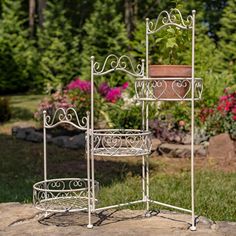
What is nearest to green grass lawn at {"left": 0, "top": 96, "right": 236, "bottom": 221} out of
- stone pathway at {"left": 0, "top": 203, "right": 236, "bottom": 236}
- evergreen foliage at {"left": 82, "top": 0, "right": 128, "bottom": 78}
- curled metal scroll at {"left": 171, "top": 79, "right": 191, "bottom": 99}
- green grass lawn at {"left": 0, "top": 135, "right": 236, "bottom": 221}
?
green grass lawn at {"left": 0, "top": 135, "right": 236, "bottom": 221}

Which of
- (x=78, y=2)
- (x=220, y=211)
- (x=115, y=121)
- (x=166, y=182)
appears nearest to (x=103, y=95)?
(x=115, y=121)

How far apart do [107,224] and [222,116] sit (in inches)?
221

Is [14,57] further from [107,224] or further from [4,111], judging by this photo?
[107,224]

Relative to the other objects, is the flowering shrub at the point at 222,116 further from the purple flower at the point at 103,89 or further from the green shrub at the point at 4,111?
the green shrub at the point at 4,111

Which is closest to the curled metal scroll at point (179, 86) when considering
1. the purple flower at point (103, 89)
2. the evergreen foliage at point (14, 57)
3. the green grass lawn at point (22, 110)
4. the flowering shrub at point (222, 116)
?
the flowering shrub at point (222, 116)

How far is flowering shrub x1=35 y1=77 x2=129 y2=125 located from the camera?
10898mm

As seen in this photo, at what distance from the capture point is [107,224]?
160 inches

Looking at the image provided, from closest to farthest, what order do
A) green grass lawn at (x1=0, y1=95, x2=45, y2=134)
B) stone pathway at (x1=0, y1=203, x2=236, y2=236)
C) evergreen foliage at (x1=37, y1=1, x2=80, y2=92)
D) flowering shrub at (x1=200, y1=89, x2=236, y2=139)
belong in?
stone pathway at (x1=0, y1=203, x2=236, y2=236), flowering shrub at (x1=200, y1=89, x2=236, y2=139), green grass lawn at (x1=0, y1=95, x2=45, y2=134), evergreen foliage at (x1=37, y1=1, x2=80, y2=92)

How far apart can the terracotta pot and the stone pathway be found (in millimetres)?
933

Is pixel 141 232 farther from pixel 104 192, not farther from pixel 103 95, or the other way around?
pixel 103 95

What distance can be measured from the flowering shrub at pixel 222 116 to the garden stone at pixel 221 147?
0.24 meters

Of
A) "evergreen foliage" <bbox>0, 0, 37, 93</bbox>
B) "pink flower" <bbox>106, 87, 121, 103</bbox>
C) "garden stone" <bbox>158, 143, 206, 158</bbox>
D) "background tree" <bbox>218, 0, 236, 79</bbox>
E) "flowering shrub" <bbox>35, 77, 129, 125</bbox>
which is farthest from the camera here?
"evergreen foliage" <bbox>0, 0, 37, 93</bbox>

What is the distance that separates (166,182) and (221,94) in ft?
13.0

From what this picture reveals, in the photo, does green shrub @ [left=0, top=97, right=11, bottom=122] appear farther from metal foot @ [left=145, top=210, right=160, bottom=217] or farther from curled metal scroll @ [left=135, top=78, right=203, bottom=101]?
curled metal scroll @ [left=135, top=78, right=203, bottom=101]
